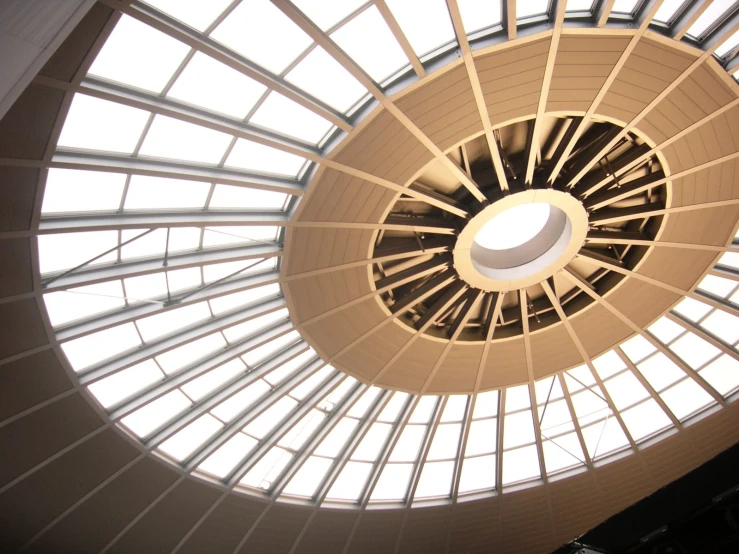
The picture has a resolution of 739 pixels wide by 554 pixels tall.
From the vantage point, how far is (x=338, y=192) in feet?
49.4

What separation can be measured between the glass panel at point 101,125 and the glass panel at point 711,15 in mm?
12323

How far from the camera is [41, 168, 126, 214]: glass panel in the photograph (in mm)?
13047

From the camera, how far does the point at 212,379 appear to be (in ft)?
64.4

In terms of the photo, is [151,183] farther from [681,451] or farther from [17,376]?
[681,451]

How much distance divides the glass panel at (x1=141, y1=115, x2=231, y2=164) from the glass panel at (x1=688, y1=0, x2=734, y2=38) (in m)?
10.9

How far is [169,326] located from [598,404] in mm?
17320

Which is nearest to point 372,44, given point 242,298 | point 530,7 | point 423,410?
point 530,7

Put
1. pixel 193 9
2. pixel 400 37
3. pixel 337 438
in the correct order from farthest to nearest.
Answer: pixel 337 438, pixel 400 37, pixel 193 9

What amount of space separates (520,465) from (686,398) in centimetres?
739

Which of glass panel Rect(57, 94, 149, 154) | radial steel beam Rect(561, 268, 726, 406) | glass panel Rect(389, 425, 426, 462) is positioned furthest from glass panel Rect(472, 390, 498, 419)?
glass panel Rect(57, 94, 149, 154)

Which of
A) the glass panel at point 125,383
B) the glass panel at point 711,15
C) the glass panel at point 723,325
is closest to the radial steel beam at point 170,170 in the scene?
the glass panel at point 125,383

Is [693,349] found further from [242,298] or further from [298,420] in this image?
[242,298]

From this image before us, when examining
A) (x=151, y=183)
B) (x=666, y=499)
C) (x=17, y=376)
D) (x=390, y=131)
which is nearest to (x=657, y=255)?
(x=666, y=499)

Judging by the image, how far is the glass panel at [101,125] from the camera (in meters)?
11.9
